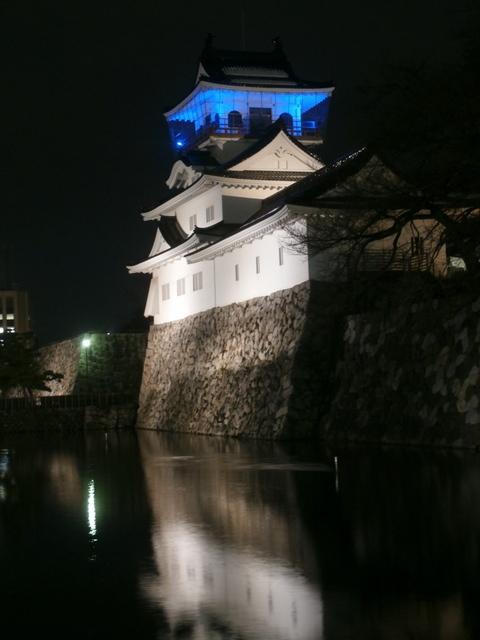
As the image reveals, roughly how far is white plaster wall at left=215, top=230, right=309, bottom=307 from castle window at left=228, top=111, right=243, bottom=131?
6.88m

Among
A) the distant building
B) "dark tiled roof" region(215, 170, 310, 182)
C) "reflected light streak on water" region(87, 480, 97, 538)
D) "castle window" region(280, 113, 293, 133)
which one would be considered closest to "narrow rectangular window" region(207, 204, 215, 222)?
"dark tiled roof" region(215, 170, 310, 182)

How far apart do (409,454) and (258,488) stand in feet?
13.4

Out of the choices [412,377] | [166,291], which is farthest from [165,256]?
[412,377]

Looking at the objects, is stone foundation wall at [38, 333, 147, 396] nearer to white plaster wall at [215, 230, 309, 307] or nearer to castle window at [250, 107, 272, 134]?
white plaster wall at [215, 230, 309, 307]

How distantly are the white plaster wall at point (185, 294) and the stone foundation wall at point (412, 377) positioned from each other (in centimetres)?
929

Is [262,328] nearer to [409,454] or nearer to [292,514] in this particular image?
[409,454]

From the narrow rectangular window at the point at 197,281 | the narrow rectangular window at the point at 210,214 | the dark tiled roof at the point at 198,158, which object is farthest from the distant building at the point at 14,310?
the narrow rectangular window at the point at 210,214

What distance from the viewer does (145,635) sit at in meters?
4.61

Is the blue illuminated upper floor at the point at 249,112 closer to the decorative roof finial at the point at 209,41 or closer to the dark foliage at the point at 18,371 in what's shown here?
the decorative roof finial at the point at 209,41

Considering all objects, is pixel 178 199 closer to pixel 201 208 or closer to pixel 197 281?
pixel 201 208

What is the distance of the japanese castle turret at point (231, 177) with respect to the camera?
25109 mm

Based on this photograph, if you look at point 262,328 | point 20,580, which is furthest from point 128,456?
point 20,580

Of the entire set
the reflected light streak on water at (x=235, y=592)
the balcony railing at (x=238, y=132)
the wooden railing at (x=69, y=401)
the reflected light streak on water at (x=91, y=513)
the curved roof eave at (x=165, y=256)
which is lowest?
the reflected light streak on water at (x=235, y=592)

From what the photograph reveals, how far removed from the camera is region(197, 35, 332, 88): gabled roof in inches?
1283
